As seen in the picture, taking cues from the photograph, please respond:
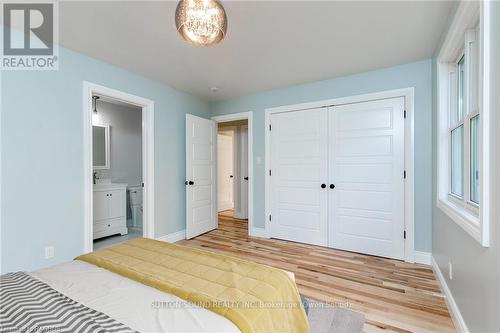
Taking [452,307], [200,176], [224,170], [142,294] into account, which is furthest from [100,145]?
[452,307]

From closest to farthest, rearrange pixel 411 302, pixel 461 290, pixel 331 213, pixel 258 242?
pixel 461 290
pixel 411 302
pixel 331 213
pixel 258 242

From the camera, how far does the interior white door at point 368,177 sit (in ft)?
9.78

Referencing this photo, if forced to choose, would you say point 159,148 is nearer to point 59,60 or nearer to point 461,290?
point 59,60

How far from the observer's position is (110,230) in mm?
3908

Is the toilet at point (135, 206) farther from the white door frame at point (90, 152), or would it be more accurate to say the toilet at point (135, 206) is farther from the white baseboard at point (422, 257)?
the white baseboard at point (422, 257)

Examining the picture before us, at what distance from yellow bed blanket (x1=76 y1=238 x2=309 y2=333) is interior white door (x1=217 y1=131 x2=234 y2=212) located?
4798 millimetres

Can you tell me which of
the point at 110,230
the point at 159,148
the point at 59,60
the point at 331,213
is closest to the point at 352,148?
the point at 331,213

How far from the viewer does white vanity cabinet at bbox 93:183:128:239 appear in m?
3.73

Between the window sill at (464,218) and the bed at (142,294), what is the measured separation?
A: 3.45 ft

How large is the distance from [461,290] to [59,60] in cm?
398

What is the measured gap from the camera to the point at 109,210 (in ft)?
12.8

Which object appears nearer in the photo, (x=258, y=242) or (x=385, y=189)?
(x=385, y=189)

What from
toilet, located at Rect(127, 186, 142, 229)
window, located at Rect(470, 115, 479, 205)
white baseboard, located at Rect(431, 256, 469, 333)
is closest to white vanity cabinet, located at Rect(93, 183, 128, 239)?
toilet, located at Rect(127, 186, 142, 229)

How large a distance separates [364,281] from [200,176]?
2.77 meters
